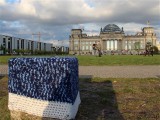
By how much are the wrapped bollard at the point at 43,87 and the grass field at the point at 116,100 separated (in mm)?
535

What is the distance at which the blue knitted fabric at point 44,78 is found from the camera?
18.3 ft

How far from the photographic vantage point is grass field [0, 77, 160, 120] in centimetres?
636

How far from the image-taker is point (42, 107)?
5824 millimetres

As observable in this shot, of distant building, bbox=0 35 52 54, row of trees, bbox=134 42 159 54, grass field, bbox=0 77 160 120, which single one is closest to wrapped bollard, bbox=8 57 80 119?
grass field, bbox=0 77 160 120

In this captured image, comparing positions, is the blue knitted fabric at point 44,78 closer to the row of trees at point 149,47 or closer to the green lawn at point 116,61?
the green lawn at point 116,61

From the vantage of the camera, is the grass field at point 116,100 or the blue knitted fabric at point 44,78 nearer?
the blue knitted fabric at point 44,78

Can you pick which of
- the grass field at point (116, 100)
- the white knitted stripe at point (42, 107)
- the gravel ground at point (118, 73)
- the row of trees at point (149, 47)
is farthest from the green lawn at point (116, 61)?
the row of trees at point (149, 47)

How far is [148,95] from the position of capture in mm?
8148

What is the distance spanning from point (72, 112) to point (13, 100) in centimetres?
120

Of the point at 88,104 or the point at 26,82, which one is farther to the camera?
the point at 88,104

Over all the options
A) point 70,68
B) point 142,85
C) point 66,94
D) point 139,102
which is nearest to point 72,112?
point 66,94

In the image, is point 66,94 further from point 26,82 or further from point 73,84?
point 26,82

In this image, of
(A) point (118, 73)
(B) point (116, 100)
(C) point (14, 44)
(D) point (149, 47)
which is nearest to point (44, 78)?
(B) point (116, 100)

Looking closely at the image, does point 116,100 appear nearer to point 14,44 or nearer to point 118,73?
point 118,73
